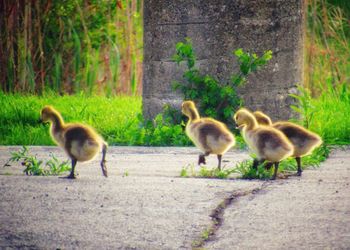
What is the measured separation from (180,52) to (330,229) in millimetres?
4375

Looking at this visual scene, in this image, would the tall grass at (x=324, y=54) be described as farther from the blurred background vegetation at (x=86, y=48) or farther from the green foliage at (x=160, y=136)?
the green foliage at (x=160, y=136)

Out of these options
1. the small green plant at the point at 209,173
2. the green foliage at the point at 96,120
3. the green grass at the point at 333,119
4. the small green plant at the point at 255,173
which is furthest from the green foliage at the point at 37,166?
the green grass at the point at 333,119

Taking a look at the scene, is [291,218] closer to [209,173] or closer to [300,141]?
[209,173]

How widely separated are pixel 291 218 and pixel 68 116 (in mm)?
5425

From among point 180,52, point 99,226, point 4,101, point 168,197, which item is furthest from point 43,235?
point 4,101

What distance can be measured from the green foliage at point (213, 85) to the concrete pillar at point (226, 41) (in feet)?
0.37

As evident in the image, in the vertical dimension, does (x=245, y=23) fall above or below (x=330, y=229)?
above

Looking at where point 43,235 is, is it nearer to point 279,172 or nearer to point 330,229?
point 330,229

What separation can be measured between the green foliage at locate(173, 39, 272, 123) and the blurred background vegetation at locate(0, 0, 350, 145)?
1.56 meters

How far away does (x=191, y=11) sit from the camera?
30.1ft

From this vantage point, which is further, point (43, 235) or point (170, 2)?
point (170, 2)

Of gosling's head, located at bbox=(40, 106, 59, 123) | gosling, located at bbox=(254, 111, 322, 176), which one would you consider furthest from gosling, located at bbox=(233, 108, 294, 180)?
gosling's head, located at bbox=(40, 106, 59, 123)

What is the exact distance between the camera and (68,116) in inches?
402

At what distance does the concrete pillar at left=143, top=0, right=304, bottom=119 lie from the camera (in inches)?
361
